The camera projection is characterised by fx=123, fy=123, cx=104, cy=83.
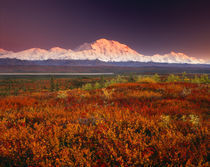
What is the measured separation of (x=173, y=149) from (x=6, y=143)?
2.98 meters

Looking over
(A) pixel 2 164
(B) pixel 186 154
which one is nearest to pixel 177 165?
(B) pixel 186 154

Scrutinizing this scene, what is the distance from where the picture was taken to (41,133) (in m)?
2.57

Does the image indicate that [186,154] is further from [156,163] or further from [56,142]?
[56,142]

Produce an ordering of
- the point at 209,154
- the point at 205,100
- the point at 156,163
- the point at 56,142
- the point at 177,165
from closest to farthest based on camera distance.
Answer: the point at 177,165 < the point at 156,163 < the point at 209,154 < the point at 56,142 < the point at 205,100

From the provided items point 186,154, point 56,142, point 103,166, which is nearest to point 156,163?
point 186,154

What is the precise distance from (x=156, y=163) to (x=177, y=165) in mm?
267

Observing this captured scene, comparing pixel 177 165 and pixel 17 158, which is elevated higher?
pixel 177 165

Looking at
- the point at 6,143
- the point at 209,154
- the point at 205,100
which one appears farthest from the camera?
the point at 205,100

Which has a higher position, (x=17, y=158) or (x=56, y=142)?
(x=56, y=142)

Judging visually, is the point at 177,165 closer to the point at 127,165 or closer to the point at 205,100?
the point at 127,165

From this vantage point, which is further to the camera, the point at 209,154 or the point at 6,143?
the point at 6,143

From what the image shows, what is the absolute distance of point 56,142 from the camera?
2.12 m

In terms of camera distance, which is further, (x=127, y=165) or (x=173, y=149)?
(x=173, y=149)

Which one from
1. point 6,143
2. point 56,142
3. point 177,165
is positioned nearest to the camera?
point 177,165
